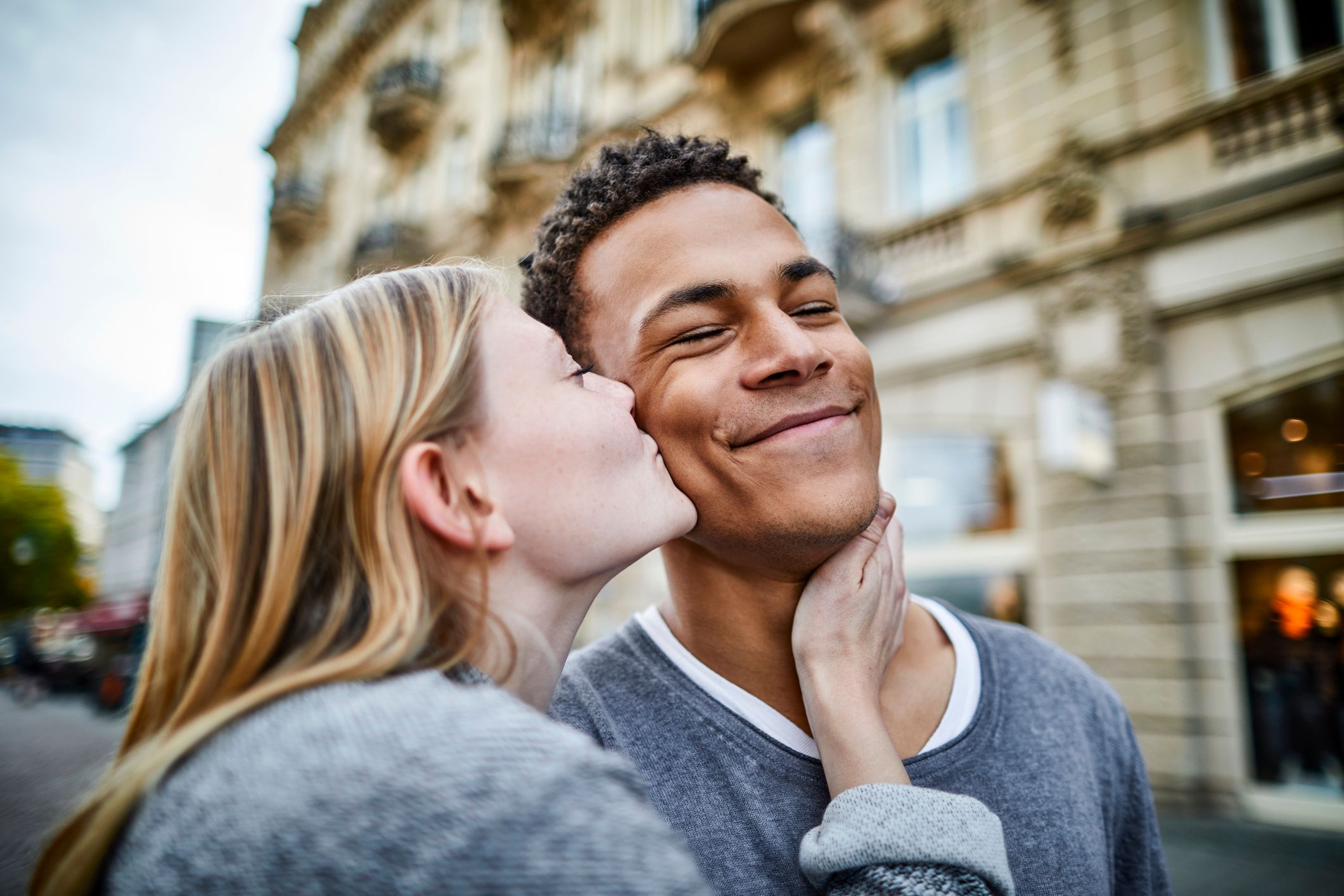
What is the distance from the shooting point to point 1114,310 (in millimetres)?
6699

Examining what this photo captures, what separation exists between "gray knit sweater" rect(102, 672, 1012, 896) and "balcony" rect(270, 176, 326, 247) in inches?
1020

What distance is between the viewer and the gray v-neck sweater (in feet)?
4.11

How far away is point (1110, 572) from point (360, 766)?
7009mm

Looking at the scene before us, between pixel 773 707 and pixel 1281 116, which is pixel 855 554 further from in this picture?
pixel 1281 116

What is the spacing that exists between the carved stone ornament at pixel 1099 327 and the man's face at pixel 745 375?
6.02m

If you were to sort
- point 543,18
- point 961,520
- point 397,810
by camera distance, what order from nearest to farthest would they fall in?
point 397,810 → point 961,520 → point 543,18

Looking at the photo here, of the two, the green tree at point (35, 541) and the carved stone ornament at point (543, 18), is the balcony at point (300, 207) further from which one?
the green tree at point (35, 541)

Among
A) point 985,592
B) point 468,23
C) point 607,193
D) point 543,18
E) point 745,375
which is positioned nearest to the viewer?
point 745,375

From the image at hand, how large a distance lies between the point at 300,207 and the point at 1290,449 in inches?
988

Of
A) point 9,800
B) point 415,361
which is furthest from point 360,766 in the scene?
point 9,800

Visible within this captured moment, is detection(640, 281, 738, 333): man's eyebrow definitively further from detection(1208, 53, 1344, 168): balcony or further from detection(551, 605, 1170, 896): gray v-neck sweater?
detection(1208, 53, 1344, 168): balcony

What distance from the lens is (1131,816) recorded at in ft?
5.12

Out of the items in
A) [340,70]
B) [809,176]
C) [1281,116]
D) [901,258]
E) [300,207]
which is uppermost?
[340,70]

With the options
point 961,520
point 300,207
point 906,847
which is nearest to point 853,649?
point 906,847
